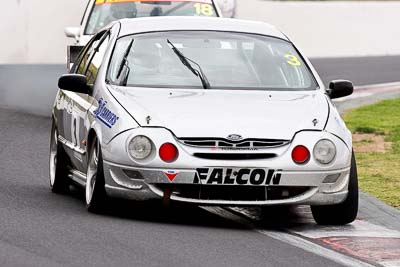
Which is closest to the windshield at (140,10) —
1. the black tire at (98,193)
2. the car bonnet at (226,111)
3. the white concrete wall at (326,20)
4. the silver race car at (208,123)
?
the silver race car at (208,123)

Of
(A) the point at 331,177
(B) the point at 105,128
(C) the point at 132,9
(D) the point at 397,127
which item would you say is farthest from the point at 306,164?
(C) the point at 132,9

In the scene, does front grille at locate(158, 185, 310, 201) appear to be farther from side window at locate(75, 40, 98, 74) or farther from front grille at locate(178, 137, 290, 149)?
side window at locate(75, 40, 98, 74)

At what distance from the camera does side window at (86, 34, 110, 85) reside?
12.0 m

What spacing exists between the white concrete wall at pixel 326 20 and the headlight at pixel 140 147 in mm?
26804

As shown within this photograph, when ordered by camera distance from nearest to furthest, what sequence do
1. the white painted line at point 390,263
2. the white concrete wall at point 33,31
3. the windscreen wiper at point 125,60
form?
the white painted line at point 390,263, the windscreen wiper at point 125,60, the white concrete wall at point 33,31

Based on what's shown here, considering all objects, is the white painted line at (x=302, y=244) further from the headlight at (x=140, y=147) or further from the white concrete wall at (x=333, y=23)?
the white concrete wall at (x=333, y=23)

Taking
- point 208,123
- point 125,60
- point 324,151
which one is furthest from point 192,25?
point 324,151

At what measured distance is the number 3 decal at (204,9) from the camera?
20766 millimetres

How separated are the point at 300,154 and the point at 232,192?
530mm

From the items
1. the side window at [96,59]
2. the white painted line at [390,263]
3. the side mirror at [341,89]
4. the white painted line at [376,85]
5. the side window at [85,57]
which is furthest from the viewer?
the white painted line at [376,85]

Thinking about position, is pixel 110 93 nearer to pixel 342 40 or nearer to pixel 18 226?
pixel 18 226

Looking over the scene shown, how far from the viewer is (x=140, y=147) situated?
10562 millimetres

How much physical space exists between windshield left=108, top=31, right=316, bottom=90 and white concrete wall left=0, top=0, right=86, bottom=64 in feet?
68.8

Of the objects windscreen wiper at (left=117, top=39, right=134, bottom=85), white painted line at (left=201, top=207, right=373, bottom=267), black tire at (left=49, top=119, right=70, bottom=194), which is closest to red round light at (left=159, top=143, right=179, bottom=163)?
white painted line at (left=201, top=207, right=373, bottom=267)
